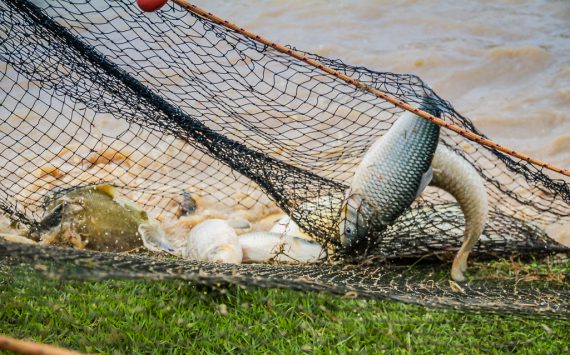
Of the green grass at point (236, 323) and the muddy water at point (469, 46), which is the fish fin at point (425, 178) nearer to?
the green grass at point (236, 323)

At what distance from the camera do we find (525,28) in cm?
1007

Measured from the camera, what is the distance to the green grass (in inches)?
132

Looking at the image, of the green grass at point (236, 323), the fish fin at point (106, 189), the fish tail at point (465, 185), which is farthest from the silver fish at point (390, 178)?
the fish fin at point (106, 189)

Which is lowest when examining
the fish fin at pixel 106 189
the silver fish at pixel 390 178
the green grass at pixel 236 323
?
the green grass at pixel 236 323

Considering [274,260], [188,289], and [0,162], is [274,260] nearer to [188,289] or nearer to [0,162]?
[188,289]

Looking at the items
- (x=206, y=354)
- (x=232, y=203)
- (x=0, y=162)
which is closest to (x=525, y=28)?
(x=232, y=203)

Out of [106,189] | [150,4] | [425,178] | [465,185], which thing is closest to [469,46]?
[465,185]

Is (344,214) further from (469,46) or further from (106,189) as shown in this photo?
(469,46)

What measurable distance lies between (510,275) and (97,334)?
268 centimetres

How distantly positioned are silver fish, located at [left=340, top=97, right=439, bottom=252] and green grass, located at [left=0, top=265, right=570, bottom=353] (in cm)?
54

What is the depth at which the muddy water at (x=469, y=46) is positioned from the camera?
7.61 metres

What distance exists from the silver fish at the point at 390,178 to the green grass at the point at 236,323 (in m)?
0.54

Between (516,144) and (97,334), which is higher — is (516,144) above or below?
above

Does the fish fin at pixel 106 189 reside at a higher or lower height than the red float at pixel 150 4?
lower
